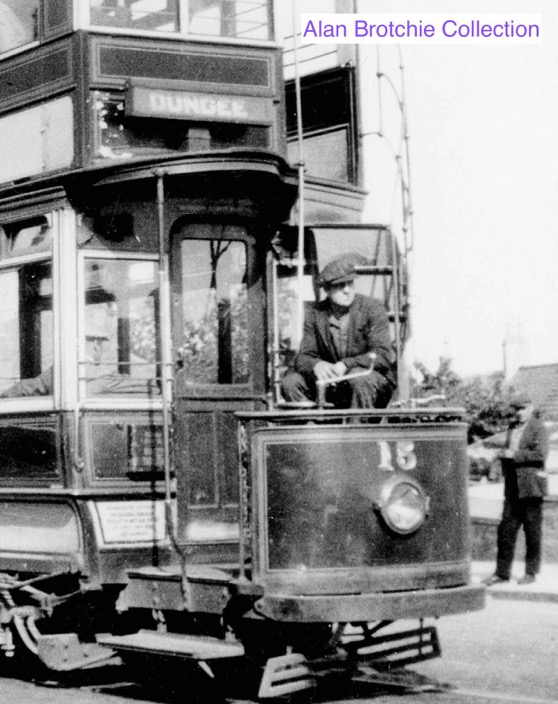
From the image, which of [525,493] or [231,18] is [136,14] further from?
[525,493]

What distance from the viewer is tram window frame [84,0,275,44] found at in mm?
7051

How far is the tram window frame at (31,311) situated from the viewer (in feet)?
22.6

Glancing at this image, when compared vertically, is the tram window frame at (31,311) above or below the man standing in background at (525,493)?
above

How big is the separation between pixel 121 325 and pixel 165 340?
0.95 feet

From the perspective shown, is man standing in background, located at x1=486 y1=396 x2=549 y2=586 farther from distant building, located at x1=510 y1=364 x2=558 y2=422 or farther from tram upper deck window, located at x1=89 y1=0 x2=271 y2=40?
distant building, located at x1=510 y1=364 x2=558 y2=422

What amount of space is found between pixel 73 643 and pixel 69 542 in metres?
0.60

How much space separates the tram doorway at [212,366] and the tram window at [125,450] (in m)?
0.14

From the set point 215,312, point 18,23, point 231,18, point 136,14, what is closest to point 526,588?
point 215,312

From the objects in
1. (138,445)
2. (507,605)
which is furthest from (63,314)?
(507,605)

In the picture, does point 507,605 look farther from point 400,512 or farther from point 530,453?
point 400,512

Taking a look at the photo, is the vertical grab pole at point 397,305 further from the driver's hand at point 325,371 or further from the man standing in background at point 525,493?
the man standing in background at point 525,493

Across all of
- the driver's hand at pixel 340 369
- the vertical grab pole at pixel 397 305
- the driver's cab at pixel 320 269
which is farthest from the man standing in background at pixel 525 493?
the driver's hand at pixel 340 369

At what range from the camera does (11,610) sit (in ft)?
21.8

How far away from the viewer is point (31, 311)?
7.08 metres
